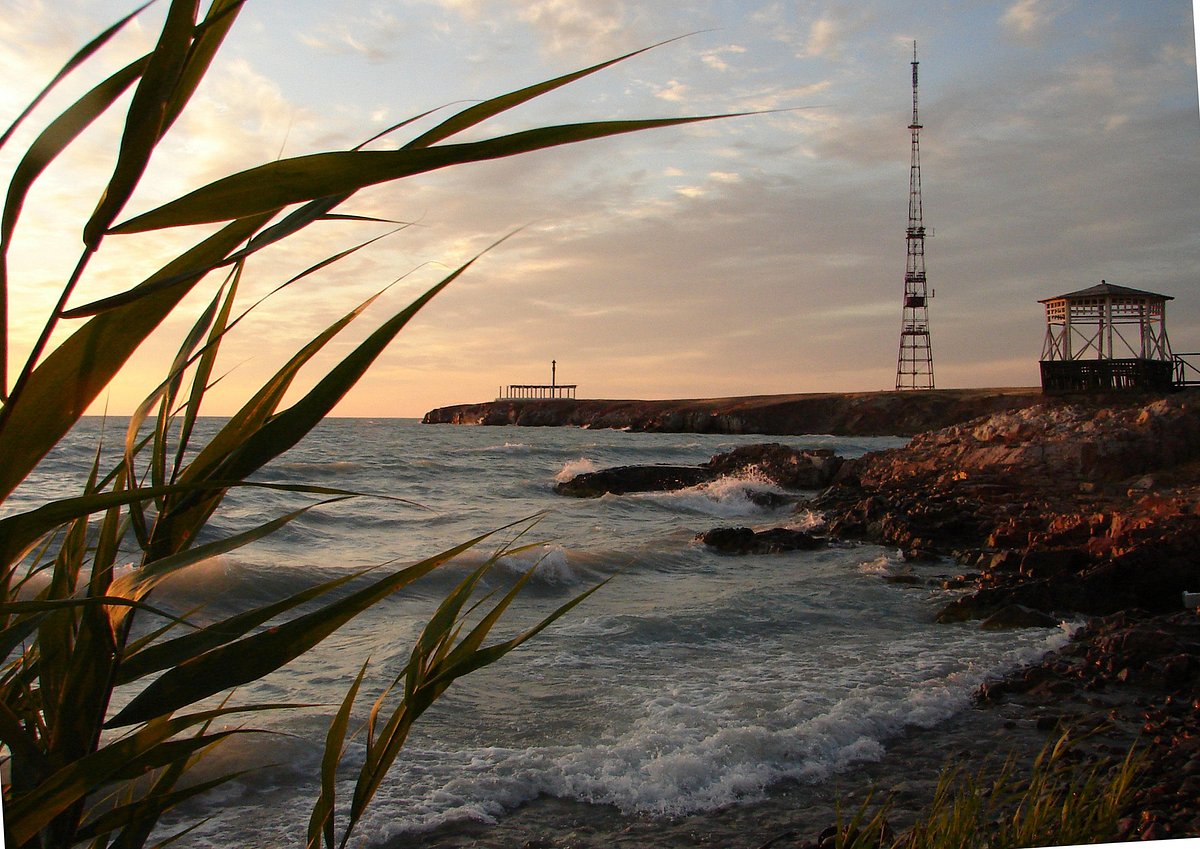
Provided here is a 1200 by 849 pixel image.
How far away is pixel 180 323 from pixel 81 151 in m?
1.18

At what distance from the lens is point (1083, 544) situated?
780cm

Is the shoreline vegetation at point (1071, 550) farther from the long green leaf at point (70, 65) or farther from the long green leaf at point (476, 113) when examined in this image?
the long green leaf at point (70, 65)

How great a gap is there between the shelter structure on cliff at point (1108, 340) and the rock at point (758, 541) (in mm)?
3530

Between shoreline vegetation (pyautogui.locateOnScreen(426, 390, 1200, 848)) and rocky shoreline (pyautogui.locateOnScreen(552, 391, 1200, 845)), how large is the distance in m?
0.01

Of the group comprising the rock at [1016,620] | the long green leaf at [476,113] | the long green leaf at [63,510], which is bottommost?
the rock at [1016,620]

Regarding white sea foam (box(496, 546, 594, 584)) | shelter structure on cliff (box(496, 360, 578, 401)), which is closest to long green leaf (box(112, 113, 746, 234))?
white sea foam (box(496, 546, 594, 584))

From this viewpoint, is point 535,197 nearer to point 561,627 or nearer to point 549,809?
point 549,809

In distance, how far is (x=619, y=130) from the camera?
0.61 metres

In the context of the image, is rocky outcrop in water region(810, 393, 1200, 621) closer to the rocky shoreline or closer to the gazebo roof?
the rocky shoreline

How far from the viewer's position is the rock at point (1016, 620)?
604 cm

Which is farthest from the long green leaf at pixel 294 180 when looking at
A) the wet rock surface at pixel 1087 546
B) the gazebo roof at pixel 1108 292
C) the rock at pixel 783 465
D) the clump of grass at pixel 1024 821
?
the rock at pixel 783 465

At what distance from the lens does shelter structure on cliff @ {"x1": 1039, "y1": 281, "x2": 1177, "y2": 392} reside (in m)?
5.85

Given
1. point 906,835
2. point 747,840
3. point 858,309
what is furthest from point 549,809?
point 858,309

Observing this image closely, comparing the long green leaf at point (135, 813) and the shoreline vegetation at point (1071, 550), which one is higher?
the long green leaf at point (135, 813)
